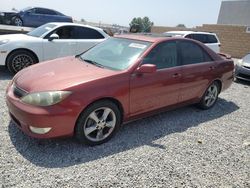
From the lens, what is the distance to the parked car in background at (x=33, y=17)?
48.2 feet

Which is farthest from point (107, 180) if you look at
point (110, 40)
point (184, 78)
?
point (110, 40)

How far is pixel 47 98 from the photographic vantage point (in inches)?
119

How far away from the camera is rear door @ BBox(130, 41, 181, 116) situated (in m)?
3.72

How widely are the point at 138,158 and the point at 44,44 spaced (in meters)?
4.59

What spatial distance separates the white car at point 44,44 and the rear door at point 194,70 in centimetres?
355

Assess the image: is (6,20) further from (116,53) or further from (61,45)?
(116,53)

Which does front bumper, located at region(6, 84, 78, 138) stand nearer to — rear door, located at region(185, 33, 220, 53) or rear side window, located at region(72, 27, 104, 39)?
rear side window, located at region(72, 27, 104, 39)

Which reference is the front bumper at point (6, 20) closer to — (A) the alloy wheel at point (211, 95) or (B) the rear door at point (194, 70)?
(B) the rear door at point (194, 70)

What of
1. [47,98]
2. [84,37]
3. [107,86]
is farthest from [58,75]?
[84,37]

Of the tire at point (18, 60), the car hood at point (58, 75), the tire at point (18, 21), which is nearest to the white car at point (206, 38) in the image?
the tire at point (18, 60)

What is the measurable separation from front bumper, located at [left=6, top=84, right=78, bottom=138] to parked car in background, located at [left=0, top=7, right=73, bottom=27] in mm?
12636

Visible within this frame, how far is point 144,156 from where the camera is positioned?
131 inches

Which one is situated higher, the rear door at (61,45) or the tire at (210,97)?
the rear door at (61,45)

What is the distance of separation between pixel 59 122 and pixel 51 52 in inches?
164
